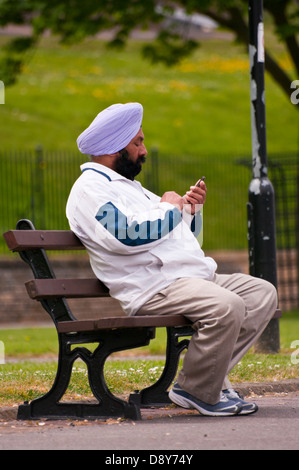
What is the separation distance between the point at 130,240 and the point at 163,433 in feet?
3.47

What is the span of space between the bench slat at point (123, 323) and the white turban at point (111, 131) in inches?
39.3

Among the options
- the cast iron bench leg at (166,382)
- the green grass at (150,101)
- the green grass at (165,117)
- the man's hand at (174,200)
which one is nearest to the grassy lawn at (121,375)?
the cast iron bench leg at (166,382)

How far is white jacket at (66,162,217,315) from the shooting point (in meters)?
5.21

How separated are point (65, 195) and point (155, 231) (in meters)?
16.4

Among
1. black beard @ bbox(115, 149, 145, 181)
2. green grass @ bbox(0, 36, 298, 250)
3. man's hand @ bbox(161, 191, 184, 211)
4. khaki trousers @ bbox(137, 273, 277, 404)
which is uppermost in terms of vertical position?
black beard @ bbox(115, 149, 145, 181)

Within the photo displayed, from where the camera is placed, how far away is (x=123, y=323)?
499cm

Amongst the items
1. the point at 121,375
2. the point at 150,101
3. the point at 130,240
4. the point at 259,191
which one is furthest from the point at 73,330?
the point at 150,101

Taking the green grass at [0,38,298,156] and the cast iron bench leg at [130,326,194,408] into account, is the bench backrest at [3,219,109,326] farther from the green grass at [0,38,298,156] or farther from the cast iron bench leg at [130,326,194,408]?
the green grass at [0,38,298,156]

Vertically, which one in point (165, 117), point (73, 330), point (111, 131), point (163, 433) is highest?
point (111, 131)

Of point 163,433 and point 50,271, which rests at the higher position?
point 50,271

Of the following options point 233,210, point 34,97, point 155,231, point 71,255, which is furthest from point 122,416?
point 34,97

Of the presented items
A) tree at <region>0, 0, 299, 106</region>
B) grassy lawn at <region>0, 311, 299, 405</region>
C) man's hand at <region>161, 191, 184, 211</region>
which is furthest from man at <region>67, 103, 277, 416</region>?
tree at <region>0, 0, 299, 106</region>

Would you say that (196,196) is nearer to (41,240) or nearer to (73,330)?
(41,240)
